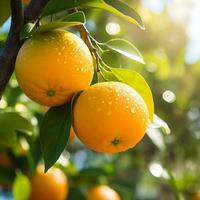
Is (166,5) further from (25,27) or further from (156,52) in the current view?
(25,27)

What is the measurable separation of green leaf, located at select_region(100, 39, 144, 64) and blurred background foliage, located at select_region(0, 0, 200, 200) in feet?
2.80

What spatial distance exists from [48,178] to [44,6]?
0.90 meters

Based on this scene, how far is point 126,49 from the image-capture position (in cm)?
110

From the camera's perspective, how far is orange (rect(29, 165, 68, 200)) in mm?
1712

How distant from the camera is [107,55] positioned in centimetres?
111

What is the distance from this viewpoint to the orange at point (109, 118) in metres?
0.88

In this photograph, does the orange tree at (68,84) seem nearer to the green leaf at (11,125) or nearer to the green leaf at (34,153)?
the green leaf at (11,125)

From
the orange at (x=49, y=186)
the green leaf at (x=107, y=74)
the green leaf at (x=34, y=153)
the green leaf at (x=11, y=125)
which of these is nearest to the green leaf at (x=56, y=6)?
the green leaf at (x=107, y=74)

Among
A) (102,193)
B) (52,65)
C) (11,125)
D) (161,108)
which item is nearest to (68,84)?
(52,65)

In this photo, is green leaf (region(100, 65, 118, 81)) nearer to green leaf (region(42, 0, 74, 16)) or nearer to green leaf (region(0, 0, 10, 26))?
green leaf (region(42, 0, 74, 16))

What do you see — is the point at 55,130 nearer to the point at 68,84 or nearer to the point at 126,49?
the point at 68,84

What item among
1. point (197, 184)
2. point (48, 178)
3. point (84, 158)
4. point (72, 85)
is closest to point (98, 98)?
point (72, 85)

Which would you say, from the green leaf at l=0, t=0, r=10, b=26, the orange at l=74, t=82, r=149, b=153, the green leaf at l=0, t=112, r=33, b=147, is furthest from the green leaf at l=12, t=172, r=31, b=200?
the orange at l=74, t=82, r=149, b=153

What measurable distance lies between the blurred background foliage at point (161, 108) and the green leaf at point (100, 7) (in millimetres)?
965
